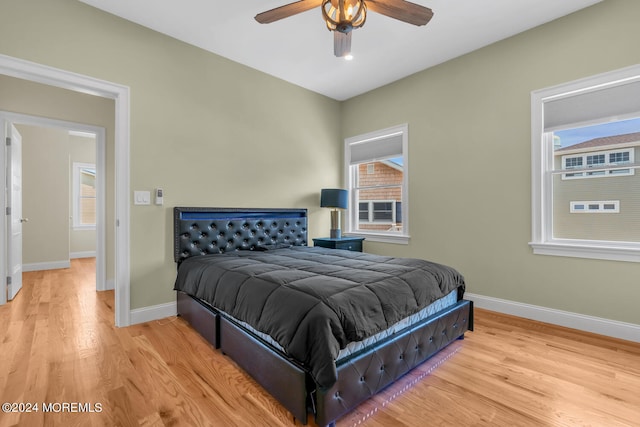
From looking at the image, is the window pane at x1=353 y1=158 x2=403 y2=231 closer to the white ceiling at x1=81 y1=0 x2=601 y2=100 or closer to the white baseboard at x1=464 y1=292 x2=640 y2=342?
the white ceiling at x1=81 y1=0 x2=601 y2=100

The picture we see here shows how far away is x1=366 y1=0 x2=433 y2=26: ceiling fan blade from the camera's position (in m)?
1.97

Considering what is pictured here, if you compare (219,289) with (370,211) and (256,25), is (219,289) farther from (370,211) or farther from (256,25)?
(370,211)

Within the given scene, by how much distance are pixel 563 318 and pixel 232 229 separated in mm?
3482

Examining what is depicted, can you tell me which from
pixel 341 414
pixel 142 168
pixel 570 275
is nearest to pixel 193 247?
pixel 142 168

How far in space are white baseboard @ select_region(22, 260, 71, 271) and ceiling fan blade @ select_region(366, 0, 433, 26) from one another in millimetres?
6674

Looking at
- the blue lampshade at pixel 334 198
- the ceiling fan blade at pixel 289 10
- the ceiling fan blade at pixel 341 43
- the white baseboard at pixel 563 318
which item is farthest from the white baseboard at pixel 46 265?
the white baseboard at pixel 563 318

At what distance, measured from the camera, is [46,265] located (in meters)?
5.40

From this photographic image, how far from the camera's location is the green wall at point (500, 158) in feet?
8.56

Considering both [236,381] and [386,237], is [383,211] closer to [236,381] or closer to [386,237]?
[386,237]

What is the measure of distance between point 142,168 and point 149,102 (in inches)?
26.6

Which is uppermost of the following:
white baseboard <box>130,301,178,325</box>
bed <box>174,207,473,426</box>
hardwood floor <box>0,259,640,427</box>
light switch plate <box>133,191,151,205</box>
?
light switch plate <box>133,191,151,205</box>

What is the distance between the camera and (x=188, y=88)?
10.7ft

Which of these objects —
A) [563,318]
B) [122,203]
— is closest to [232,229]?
[122,203]

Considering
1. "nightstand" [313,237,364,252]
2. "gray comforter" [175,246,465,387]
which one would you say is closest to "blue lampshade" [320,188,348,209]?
"nightstand" [313,237,364,252]
